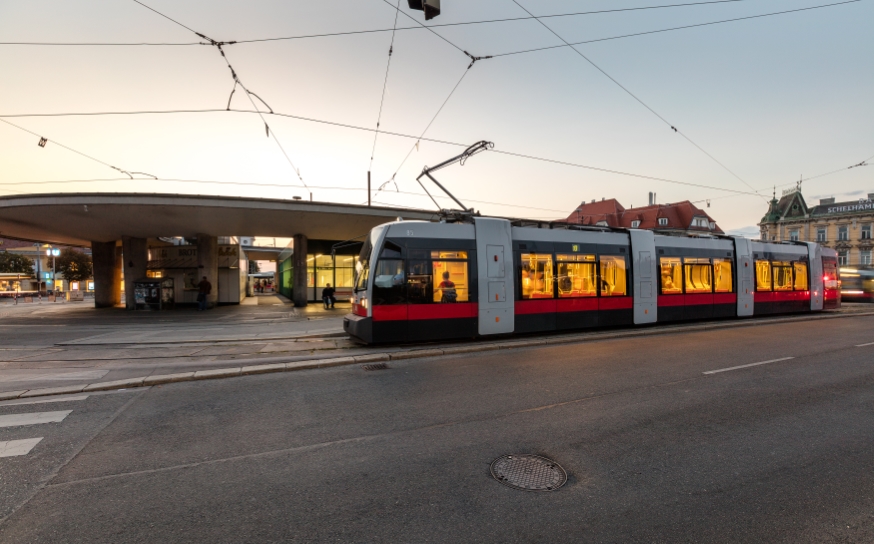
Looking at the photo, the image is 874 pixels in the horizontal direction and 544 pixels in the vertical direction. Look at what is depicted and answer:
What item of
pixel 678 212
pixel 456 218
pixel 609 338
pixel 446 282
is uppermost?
pixel 678 212

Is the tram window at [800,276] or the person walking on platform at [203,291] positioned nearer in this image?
the tram window at [800,276]

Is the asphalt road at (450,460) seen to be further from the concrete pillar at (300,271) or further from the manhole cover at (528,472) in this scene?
the concrete pillar at (300,271)

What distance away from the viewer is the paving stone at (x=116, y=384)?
252 inches

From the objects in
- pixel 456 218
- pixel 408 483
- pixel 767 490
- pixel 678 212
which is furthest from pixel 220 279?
pixel 678 212

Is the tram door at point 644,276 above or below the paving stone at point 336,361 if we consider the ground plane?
above

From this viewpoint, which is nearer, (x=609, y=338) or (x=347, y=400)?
(x=347, y=400)

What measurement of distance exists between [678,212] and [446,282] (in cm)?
5846

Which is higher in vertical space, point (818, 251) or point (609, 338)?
point (818, 251)

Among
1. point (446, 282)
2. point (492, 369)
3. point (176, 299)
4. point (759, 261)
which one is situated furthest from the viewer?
point (176, 299)

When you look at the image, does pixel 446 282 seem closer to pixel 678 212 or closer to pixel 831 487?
pixel 831 487

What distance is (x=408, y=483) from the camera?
3.39 m

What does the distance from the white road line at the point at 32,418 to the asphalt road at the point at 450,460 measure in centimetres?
14

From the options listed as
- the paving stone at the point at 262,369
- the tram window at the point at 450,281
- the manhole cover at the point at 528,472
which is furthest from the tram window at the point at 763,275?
the paving stone at the point at 262,369

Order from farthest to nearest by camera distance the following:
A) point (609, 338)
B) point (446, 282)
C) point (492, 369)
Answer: point (609, 338)
point (446, 282)
point (492, 369)
